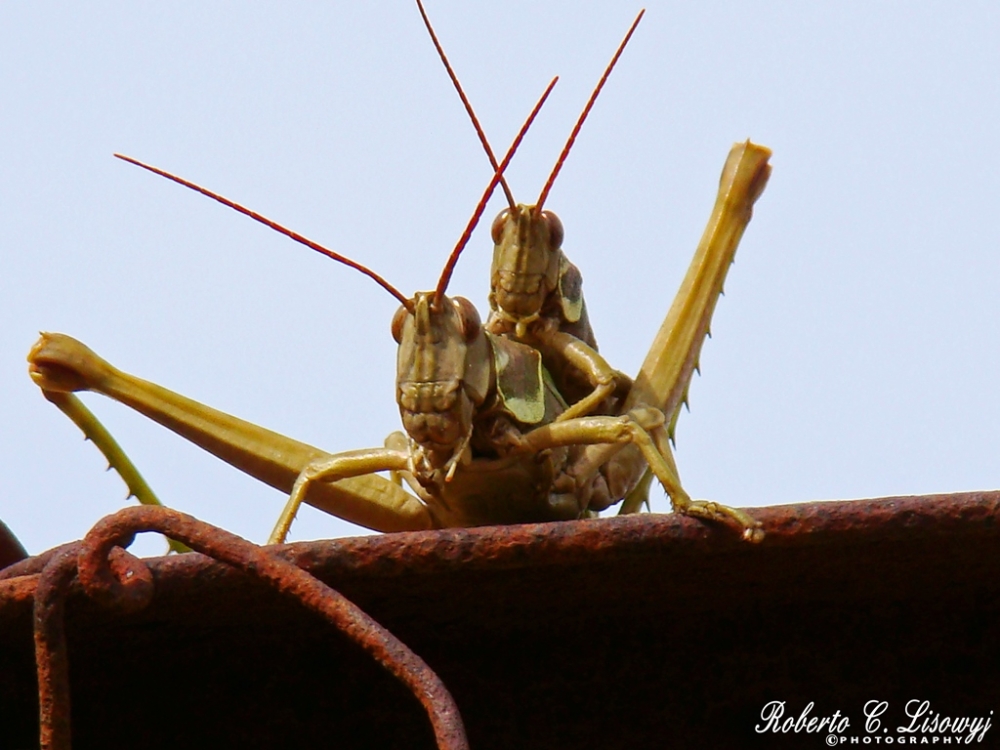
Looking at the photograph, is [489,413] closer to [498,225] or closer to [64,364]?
A: [498,225]

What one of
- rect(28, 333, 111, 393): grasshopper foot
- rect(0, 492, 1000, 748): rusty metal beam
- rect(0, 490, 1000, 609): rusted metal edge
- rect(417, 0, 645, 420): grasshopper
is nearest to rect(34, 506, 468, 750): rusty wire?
rect(0, 490, 1000, 609): rusted metal edge

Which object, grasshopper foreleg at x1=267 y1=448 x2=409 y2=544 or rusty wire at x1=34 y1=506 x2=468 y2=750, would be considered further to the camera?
grasshopper foreleg at x1=267 y1=448 x2=409 y2=544

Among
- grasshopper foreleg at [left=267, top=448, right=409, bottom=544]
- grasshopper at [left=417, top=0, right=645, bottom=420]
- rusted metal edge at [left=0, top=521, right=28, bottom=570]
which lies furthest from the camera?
grasshopper at [left=417, top=0, right=645, bottom=420]

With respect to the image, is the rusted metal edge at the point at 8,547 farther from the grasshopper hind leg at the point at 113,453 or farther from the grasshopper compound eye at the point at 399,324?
the grasshopper hind leg at the point at 113,453

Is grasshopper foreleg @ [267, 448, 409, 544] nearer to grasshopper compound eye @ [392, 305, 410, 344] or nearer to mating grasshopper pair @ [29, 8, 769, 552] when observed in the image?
mating grasshopper pair @ [29, 8, 769, 552]

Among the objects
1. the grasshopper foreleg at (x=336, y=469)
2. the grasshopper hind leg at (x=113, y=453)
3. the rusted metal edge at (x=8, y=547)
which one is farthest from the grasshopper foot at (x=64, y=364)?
the rusted metal edge at (x=8, y=547)

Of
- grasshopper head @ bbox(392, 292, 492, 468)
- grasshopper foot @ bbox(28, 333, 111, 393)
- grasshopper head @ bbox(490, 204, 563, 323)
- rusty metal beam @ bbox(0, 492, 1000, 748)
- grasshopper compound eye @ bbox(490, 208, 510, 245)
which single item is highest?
grasshopper compound eye @ bbox(490, 208, 510, 245)

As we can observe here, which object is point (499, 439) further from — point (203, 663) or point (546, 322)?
point (203, 663)

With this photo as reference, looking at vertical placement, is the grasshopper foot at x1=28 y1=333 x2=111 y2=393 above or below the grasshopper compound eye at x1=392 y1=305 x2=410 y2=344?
above
